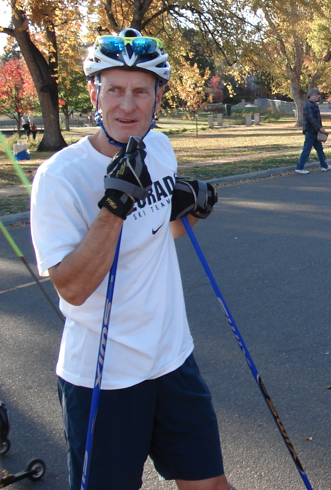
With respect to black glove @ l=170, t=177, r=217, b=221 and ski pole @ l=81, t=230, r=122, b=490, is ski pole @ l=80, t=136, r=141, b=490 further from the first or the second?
black glove @ l=170, t=177, r=217, b=221

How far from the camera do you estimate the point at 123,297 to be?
1.74 metres

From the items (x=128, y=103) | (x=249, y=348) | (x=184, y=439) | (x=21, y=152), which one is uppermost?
(x=128, y=103)

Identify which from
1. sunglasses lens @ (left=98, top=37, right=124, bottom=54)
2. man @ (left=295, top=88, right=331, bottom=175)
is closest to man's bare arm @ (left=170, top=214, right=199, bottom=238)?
sunglasses lens @ (left=98, top=37, right=124, bottom=54)

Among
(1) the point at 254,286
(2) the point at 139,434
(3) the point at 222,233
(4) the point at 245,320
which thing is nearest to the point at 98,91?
(2) the point at 139,434

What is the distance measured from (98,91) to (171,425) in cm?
114

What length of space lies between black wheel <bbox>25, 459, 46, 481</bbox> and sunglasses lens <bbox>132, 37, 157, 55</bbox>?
2.01 meters

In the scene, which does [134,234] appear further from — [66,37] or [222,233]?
[66,37]

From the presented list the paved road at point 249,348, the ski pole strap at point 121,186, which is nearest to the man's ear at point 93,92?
the ski pole strap at point 121,186

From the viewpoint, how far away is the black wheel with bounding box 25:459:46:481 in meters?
2.70

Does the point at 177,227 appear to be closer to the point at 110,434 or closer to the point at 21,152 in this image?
the point at 110,434

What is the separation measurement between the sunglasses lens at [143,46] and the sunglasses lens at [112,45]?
0.14 feet

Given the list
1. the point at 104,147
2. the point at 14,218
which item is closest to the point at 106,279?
the point at 104,147

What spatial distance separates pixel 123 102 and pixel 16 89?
36.6 metres

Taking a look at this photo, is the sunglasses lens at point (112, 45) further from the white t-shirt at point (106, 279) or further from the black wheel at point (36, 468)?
the black wheel at point (36, 468)
